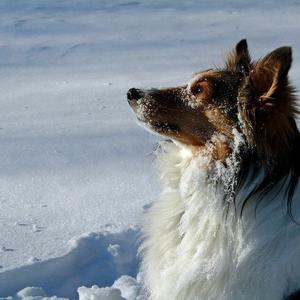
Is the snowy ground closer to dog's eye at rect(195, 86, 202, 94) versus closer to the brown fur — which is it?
the brown fur

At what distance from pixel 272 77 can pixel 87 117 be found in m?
2.94

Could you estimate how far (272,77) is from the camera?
2266 millimetres

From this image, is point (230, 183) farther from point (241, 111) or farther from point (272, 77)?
point (272, 77)

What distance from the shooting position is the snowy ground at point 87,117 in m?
3.34

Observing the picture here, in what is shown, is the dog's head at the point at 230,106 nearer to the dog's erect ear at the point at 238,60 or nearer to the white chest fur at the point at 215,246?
the dog's erect ear at the point at 238,60

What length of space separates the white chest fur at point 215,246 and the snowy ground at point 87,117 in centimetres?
53

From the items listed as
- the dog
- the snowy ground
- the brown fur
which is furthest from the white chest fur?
the snowy ground

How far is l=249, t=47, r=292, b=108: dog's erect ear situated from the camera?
85.1 inches

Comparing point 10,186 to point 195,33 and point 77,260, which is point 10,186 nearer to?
point 77,260

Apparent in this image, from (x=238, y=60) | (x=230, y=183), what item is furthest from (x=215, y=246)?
(x=238, y=60)

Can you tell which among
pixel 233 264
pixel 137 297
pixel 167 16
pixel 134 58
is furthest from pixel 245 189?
pixel 167 16

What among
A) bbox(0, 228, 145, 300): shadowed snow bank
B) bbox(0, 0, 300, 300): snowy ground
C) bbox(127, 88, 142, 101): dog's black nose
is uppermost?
bbox(127, 88, 142, 101): dog's black nose

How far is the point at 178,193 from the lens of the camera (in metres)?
2.58

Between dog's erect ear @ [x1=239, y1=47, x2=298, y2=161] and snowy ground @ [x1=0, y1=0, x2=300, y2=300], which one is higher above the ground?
dog's erect ear @ [x1=239, y1=47, x2=298, y2=161]
